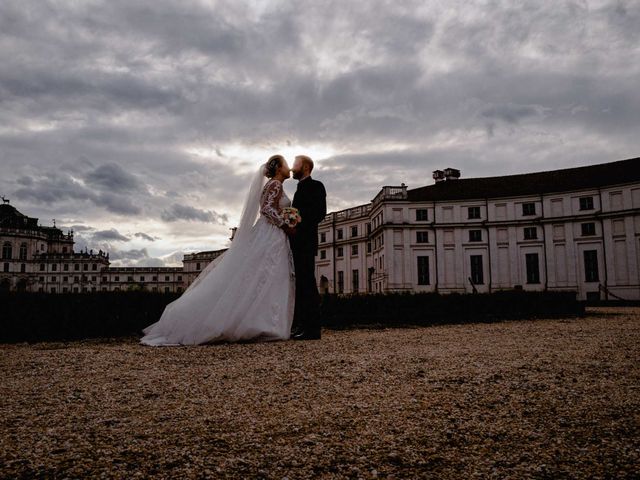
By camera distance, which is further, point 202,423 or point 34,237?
point 34,237

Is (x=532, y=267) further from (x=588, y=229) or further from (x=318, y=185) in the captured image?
(x=318, y=185)

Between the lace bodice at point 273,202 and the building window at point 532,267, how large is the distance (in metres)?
42.2

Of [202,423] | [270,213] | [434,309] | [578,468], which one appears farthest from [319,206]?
[434,309]

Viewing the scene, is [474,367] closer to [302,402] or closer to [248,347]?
[302,402]

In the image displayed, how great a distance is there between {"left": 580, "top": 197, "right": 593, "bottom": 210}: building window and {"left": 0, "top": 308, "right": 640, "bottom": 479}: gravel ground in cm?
4252

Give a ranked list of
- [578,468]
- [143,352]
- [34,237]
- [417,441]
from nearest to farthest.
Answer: [578,468] < [417,441] < [143,352] < [34,237]

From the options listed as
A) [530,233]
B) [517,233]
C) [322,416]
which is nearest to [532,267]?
[530,233]

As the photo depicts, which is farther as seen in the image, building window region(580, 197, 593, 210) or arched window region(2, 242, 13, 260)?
arched window region(2, 242, 13, 260)

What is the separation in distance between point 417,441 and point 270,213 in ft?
20.2

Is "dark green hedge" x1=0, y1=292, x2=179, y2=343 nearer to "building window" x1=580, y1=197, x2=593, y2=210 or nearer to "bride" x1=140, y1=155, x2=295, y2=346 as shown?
"bride" x1=140, y1=155, x2=295, y2=346

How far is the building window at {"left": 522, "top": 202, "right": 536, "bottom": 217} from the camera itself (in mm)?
45469

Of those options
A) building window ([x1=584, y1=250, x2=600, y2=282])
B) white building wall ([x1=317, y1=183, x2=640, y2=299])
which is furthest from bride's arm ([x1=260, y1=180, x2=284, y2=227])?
building window ([x1=584, y1=250, x2=600, y2=282])

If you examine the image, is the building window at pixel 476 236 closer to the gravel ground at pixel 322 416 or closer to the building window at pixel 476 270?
the building window at pixel 476 270

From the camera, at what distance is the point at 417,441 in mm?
2916
